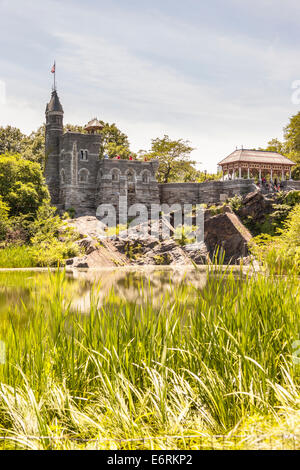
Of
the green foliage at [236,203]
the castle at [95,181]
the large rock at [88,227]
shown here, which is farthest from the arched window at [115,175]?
the green foliage at [236,203]

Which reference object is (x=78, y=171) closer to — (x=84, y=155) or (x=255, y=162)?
(x=84, y=155)

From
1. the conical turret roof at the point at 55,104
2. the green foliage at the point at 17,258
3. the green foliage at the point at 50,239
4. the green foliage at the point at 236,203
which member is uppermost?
the conical turret roof at the point at 55,104

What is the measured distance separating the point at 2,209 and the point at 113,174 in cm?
1263

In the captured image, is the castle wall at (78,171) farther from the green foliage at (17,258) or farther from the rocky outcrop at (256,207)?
the green foliage at (17,258)

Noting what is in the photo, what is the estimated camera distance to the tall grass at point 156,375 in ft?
14.8

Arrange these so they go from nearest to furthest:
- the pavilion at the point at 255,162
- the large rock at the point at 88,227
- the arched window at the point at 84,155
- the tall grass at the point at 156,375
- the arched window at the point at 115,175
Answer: the tall grass at the point at 156,375 → the large rock at the point at 88,227 → the arched window at the point at 115,175 → the arched window at the point at 84,155 → the pavilion at the point at 255,162

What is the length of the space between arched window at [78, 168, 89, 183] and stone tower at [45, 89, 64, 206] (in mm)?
2447

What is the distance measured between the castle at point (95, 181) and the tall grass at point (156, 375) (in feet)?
104

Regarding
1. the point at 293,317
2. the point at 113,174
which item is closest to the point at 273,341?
the point at 293,317

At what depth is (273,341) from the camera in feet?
18.8

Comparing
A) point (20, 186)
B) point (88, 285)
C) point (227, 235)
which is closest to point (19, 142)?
point (20, 186)

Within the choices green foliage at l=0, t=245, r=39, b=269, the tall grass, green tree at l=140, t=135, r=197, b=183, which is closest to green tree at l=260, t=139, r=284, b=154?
green tree at l=140, t=135, r=197, b=183

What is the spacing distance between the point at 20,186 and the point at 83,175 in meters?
9.01

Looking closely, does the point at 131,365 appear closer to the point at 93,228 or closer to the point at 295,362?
the point at 295,362
